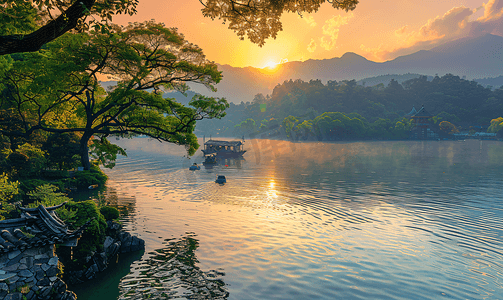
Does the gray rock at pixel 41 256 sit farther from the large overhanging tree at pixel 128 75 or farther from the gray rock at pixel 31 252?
the large overhanging tree at pixel 128 75

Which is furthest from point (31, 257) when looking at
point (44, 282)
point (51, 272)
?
point (44, 282)

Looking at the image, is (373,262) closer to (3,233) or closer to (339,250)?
(339,250)

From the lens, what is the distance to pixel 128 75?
2044cm

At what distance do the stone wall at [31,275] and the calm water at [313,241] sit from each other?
7.45 feet

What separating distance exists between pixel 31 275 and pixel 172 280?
16.4ft

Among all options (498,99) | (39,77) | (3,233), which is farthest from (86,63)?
(498,99)

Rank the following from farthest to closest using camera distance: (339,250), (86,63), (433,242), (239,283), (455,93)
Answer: (455,93), (86,63), (433,242), (339,250), (239,283)

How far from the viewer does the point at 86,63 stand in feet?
59.1

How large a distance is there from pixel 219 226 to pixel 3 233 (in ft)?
41.0

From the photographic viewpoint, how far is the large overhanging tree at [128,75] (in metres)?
17.5

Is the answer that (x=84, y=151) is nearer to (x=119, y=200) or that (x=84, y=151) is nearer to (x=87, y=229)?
(x=119, y=200)

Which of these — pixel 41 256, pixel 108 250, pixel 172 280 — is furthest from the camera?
pixel 108 250

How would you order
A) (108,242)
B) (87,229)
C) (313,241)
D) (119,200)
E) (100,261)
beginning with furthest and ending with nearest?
(119,200)
(313,241)
(108,242)
(100,261)
(87,229)

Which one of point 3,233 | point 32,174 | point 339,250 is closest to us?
point 3,233
